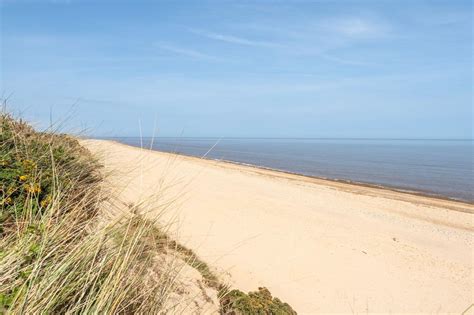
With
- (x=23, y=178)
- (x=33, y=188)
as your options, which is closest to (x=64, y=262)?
(x=33, y=188)

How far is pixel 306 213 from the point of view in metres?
12.7

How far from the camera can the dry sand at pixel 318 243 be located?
6332 millimetres

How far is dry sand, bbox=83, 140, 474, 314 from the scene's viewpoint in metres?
6.33

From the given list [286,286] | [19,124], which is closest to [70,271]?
[19,124]

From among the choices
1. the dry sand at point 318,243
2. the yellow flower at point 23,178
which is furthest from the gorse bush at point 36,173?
the dry sand at point 318,243

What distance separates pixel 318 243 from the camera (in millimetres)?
9273

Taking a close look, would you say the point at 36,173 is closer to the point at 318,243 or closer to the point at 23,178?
the point at 23,178

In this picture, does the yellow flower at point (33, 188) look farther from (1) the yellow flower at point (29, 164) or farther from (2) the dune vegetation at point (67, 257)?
(1) the yellow flower at point (29, 164)

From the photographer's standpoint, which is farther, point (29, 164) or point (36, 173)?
point (29, 164)

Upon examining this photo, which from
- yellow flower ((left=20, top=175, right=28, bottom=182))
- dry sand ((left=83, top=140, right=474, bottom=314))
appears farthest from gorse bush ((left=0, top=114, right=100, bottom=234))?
dry sand ((left=83, top=140, right=474, bottom=314))

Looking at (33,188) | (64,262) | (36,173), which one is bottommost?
(64,262)

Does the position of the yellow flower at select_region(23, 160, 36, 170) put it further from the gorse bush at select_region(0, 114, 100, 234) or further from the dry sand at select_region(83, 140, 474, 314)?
the dry sand at select_region(83, 140, 474, 314)

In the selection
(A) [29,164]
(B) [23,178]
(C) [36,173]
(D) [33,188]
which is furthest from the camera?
(A) [29,164]

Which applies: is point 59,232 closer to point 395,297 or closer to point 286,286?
point 286,286
